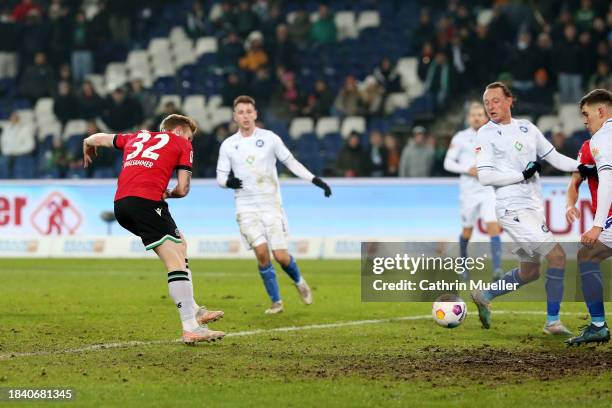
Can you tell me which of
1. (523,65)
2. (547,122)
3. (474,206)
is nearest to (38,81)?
(523,65)

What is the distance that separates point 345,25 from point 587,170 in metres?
18.7

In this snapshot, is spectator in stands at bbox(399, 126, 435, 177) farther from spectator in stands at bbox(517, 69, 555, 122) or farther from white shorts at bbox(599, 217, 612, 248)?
white shorts at bbox(599, 217, 612, 248)

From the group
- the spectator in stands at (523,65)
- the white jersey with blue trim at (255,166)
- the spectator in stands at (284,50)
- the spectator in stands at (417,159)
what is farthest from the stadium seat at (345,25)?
the white jersey with blue trim at (255,166)

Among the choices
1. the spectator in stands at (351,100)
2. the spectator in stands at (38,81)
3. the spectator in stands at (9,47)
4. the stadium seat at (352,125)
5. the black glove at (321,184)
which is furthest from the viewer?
the spectator in stands at (9,47)

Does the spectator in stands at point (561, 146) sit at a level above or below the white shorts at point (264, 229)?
above

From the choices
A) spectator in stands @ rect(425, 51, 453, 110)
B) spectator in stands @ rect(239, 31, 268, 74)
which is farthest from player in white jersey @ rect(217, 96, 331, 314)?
spectator in stands @ rect(239, 31, 268, 74)

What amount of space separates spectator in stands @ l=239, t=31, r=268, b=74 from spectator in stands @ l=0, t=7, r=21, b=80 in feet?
21.4

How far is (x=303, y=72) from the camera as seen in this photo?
89.2ft

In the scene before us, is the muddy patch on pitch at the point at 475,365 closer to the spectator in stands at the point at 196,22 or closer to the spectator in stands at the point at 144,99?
the spectator in stands at the point at 144,99

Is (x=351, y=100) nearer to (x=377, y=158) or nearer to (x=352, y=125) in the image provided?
(x=352, y=125)

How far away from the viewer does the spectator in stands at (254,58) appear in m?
26.7

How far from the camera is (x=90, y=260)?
20656 millimetres

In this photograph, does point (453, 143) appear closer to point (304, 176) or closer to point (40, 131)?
point (304, 176)

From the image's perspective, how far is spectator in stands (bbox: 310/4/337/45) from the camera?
2714cm
